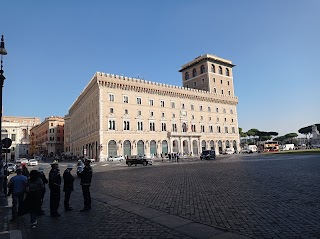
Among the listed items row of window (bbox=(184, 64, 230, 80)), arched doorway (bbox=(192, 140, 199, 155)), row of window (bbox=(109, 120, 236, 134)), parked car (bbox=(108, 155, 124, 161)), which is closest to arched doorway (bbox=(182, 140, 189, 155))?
arched doorway (bbox=(192, 140, 199, 155))

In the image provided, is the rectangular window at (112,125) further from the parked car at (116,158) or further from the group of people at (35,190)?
the group of people at (35,190)

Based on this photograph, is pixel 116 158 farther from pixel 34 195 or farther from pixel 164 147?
pixel 34 195

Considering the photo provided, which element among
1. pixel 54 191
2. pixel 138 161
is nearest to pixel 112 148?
pixel 138 161

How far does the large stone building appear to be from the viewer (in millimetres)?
54562

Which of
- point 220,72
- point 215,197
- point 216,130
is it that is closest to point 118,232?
point 215,197

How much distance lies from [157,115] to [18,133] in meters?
47.1

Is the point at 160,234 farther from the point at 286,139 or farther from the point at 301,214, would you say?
the point at 286,139

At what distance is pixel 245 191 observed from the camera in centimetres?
998

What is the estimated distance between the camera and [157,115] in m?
62.2

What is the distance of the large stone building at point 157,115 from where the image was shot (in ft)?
179

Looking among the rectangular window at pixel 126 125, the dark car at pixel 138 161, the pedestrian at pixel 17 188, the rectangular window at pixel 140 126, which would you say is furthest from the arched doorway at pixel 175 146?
the pedestrian at pixel 17 188

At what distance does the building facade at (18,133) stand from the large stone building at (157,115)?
15511 millimetres

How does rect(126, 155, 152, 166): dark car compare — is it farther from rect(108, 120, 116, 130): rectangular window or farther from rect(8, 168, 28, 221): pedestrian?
rect(8, 168, 28, 221): pedestrian

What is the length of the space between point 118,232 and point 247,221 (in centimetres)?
297
